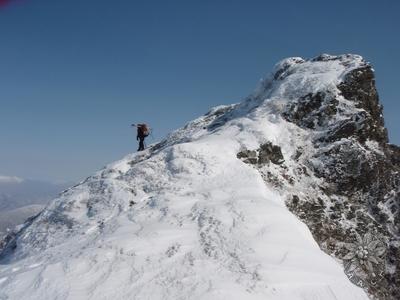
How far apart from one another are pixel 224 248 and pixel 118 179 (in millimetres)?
10961

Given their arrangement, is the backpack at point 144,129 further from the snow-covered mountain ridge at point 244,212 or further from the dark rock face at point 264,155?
the dark rock face at point 264,155

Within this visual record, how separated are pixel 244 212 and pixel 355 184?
10879mm

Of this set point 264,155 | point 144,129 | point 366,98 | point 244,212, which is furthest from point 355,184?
point 144,129

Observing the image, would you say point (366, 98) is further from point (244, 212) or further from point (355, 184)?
Answer: point (244, 212)

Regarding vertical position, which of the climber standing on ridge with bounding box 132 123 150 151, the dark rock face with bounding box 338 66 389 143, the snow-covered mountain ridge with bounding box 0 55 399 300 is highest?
the climber standing on ridge with bounding box 132 123 150 151

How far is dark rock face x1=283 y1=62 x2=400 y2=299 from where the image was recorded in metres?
23.5

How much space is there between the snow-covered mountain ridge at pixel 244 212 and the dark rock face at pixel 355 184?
74 millimetres

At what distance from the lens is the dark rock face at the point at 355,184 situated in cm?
2345

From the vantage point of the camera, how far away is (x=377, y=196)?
2686 cm

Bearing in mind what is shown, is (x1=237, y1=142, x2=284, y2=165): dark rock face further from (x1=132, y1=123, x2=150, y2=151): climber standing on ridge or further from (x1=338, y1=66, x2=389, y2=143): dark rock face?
(x1=132, y1=123, x2=150, y2=151): climber standing on ridge

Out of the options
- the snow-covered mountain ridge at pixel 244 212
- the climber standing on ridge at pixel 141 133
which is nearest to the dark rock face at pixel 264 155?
the snow-covered mountain ridge at pixel 244 212

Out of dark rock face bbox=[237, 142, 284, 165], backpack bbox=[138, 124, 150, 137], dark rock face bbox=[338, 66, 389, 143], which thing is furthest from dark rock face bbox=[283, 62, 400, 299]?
backpack bbox=[138, 124, 150, 137]

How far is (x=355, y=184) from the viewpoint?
87.9 ft

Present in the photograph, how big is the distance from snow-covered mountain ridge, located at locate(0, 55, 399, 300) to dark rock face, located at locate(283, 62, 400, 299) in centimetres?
7
